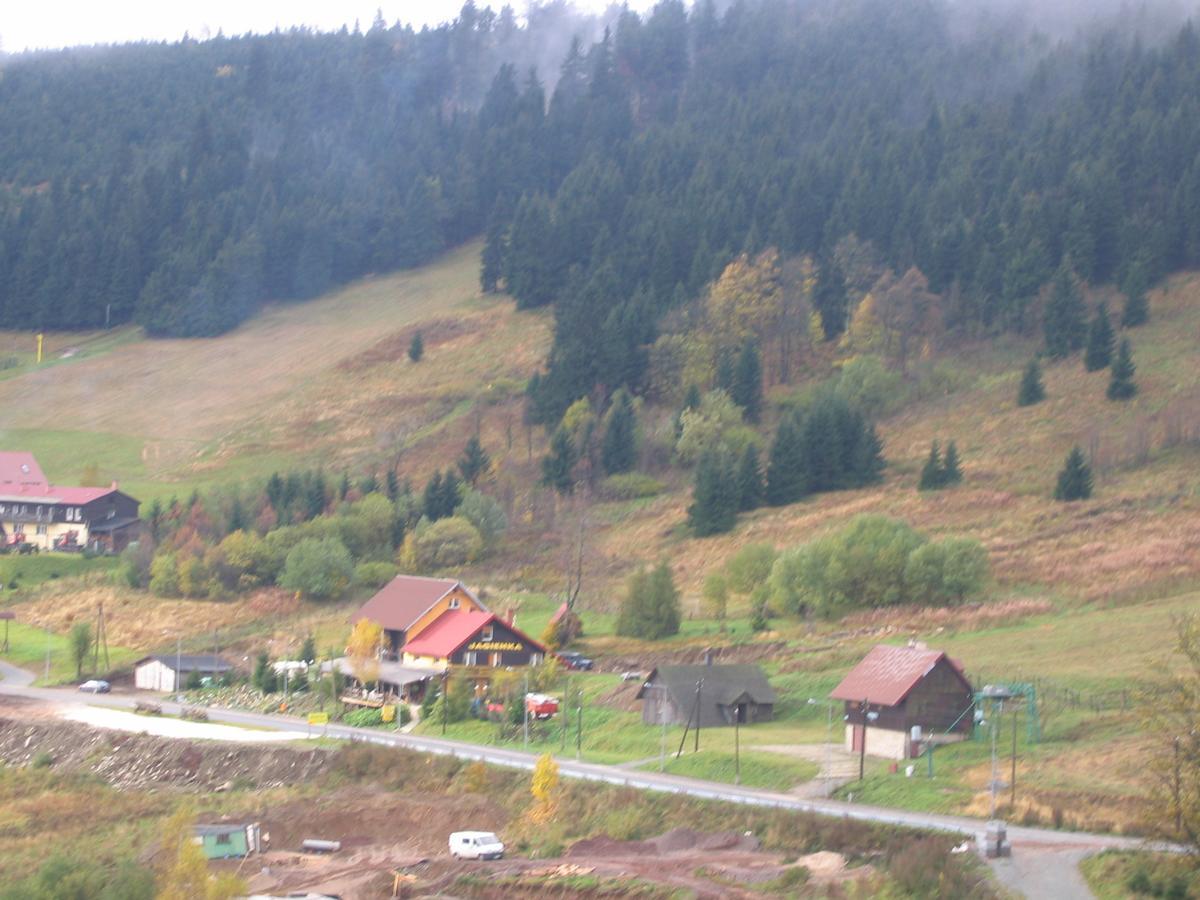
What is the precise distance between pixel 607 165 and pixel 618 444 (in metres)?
44.1

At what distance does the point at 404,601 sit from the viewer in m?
62.9

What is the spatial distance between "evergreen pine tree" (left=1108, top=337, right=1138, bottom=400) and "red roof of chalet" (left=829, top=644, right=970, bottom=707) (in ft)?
132

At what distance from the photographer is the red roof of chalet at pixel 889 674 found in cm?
4219

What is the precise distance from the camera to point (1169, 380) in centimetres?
8188

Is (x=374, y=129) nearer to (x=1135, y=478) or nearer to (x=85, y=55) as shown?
(x=85, y=55)

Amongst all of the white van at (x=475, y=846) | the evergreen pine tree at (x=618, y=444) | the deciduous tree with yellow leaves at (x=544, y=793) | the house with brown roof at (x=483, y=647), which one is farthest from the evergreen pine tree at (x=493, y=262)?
the white van at (x=475, y=846)

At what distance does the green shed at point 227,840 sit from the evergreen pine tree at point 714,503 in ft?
123

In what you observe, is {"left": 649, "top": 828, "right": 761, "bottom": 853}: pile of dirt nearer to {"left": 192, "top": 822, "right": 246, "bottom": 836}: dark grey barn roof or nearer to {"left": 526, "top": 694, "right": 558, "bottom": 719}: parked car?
{"left": 192, "top": 822, "right": 246, "bottom": 836}: dark grey barn roof

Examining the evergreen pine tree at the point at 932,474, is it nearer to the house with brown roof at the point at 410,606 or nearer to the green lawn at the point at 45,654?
the house with brown roof at the point at 410,606

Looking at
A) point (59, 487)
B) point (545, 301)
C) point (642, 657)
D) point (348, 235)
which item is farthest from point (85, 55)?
point (642, 657)

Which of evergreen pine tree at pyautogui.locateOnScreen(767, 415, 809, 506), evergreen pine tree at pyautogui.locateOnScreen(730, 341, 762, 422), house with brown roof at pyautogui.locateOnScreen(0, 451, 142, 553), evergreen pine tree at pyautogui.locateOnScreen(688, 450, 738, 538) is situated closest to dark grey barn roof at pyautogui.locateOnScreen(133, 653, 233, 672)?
evergreen pine tree at pyautogui.locateOnScreen(688, 450, 738, 538)

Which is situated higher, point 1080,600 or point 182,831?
point 1080,600

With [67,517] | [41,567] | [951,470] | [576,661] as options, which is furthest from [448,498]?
[576,661]

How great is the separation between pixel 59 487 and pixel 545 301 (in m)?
35.6
